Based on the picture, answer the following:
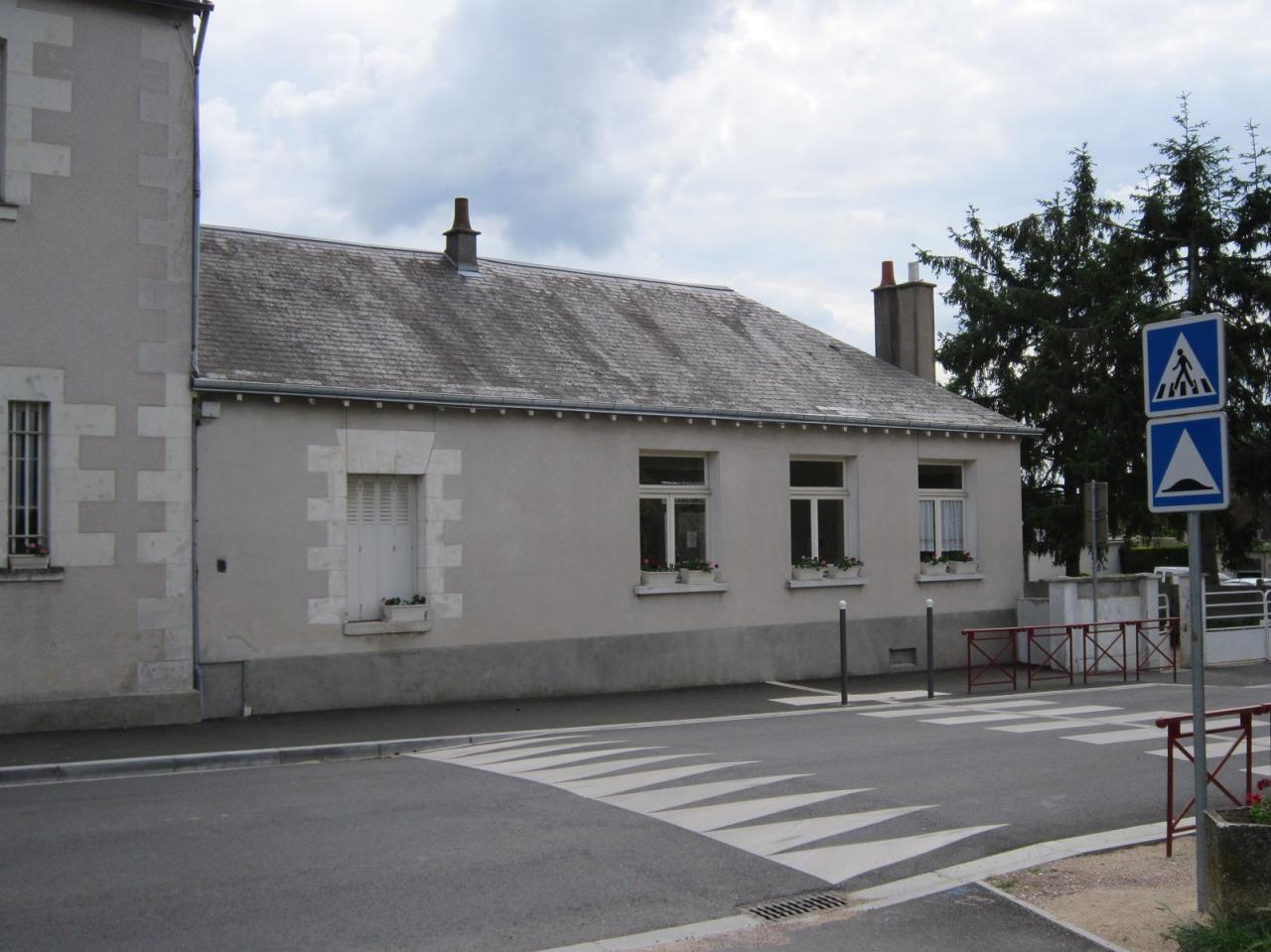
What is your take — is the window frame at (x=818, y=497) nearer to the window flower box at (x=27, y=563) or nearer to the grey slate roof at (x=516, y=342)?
the grey slate roof at (x=516, y=342)

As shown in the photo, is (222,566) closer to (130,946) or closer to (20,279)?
(20,279)

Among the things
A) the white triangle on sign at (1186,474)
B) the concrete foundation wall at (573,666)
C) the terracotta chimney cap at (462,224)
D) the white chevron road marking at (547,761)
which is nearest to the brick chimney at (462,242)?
the terracotta chimney cap at (462,224)

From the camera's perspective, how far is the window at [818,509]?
62.2 ft

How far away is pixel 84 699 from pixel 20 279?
4490 mm

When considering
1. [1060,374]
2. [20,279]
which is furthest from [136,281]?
[1060,374]

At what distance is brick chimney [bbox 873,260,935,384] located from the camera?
22625 millimetres

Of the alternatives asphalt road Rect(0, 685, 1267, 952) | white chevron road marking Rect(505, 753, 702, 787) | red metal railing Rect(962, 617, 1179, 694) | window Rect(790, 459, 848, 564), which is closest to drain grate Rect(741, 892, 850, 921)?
asphalt road Rect(0, 685, 1267, 952)

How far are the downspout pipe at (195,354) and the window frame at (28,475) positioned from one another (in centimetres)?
149

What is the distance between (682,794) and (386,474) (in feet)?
24.2

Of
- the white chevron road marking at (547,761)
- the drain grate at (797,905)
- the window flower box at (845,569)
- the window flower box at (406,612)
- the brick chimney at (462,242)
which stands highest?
the brick chimney at (462,242)

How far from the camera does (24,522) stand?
41.4ft

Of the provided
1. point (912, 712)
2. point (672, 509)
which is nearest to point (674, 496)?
point (672, 509)

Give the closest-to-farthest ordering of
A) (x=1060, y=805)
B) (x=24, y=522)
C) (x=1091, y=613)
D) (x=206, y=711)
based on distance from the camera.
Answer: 1. (x=1060, y=805)
2. (x=24, y=522)
3. (x=206, y=711)
4. (x=1091, y=613)

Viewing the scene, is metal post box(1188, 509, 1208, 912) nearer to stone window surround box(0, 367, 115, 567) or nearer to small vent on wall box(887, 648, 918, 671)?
stone window surround box(0, 367, 115, 567)
